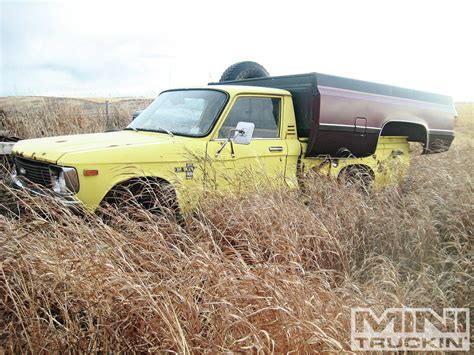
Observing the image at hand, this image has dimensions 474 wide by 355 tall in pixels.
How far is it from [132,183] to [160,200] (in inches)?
13.5

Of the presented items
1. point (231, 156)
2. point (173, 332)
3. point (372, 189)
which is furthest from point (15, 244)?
point (372, 189)

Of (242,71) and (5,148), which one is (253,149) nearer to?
(242,71)

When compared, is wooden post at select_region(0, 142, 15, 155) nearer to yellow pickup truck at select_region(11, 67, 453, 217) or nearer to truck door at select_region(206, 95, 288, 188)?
yellow pickup truck at select_region(11, 67, 453, 217)

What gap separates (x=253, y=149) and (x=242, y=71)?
9.62ft

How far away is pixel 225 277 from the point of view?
223 cm

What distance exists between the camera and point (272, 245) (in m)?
2.91

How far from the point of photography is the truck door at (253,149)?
4.12m

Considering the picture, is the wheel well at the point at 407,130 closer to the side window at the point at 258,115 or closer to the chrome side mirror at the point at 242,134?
the side window at the point at 258,115

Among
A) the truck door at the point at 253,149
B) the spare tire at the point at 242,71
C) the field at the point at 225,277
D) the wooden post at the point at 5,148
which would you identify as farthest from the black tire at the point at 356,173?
the wooden post at the point at 5,148

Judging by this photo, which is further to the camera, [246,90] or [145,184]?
[246,90]

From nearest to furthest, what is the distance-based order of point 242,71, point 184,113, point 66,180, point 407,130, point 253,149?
point 66,180 < point 253,149 < point 184,113 < point 407,130 < point 242,71

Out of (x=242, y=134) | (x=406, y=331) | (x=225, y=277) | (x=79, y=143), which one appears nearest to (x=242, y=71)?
(x=242, y=134)

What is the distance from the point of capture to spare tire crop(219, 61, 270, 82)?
6879mm

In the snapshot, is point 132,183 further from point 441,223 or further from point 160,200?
point 441,223
